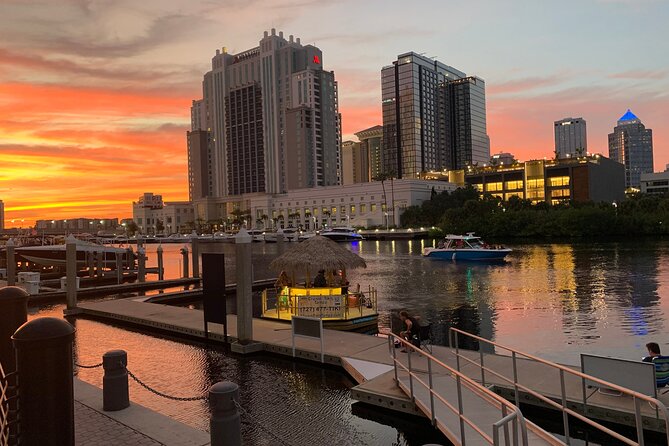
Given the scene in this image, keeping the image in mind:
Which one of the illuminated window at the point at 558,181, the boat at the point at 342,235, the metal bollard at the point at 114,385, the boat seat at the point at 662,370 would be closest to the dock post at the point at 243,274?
the metal bollard at the point at 114,385

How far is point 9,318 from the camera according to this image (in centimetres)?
776

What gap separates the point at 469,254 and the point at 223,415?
57.9 meters

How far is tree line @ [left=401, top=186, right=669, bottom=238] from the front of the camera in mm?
106938

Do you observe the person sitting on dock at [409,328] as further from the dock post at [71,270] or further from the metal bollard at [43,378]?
the dock post at [71,270]

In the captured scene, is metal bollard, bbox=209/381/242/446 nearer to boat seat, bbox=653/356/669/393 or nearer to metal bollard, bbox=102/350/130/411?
metal bollard, bbox=102/350/130/411

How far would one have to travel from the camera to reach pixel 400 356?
14703mm

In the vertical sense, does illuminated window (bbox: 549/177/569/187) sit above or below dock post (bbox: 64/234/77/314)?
above

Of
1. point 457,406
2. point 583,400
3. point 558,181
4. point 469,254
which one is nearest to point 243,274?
point 457,406

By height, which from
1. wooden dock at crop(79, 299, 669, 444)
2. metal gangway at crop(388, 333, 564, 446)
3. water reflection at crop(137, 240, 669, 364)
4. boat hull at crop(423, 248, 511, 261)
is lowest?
water reflection at crop(137, 240, 669, 364)

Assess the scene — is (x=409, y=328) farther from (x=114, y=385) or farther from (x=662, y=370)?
(x=114, y=385)

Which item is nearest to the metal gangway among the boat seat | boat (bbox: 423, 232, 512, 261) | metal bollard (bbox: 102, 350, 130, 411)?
the boat seat

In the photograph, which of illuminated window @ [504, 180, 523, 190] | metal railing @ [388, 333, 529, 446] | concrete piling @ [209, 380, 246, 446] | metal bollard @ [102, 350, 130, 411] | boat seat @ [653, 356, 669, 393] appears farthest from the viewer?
illuminated window @ [504, 180, 523, 190]

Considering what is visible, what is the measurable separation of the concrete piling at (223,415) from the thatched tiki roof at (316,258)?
14.5 m

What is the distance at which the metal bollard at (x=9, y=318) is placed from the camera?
7.71 meters
